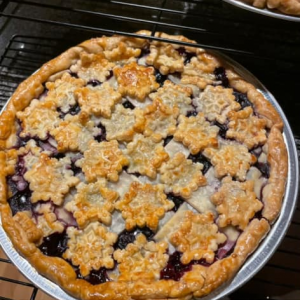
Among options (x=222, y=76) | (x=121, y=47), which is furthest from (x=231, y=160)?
(x=121, y=47)

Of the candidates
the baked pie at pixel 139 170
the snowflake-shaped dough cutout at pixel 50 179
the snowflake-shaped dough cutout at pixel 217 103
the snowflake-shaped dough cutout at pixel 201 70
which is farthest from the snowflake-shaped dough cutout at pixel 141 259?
the snowflake-shaped dough cutout at pixel 201 70

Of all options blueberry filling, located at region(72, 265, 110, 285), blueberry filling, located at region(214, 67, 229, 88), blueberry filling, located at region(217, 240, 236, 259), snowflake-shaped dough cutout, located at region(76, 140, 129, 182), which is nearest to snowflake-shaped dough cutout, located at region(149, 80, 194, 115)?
blueberry filling, located at region(214, 67, 229, 88)

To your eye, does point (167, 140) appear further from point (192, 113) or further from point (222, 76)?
point (222, 76)

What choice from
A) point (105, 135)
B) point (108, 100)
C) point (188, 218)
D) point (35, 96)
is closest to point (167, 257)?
point (188, 218)

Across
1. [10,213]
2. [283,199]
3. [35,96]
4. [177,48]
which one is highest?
[177,48]

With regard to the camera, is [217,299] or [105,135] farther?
[105,135]

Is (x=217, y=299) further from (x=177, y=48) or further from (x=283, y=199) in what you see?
(x=177, y=48)

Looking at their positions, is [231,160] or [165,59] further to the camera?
[165,59]
